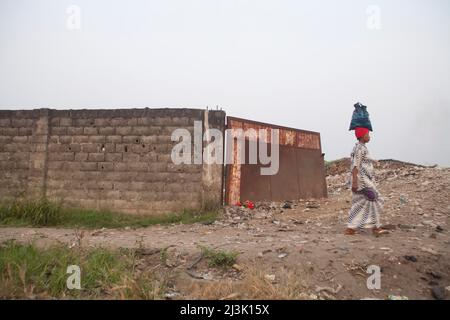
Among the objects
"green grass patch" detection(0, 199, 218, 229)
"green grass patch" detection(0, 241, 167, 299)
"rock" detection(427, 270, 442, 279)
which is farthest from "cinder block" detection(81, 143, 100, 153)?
"rock" detection(427, 270, 442, 279)

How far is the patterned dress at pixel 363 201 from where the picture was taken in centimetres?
459

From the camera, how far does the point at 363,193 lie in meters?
4.61

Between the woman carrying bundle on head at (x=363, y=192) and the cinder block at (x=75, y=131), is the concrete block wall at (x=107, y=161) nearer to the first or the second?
the cinder block at (x=75, y=131)

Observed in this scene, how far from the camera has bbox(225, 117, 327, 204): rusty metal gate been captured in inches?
272

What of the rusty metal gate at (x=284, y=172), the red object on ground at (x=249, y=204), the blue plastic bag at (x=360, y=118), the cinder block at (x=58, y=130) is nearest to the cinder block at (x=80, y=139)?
the cinder block at (x=58, y=130)

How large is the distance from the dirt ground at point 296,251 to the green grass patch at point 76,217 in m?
0.35

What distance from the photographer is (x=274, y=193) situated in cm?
762

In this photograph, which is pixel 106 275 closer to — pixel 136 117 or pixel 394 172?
pixel 136 117

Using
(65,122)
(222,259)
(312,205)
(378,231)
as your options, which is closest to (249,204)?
(312,205)
